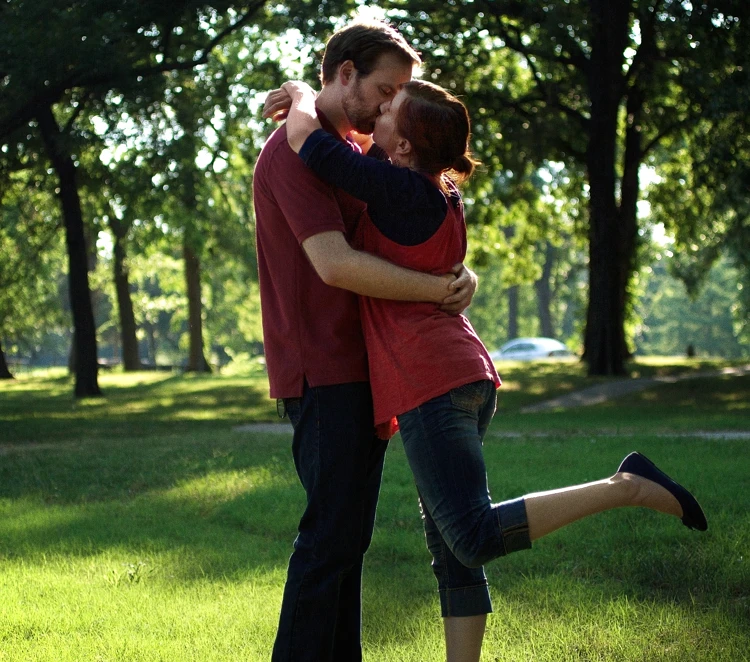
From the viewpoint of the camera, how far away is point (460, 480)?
3119 millimetres

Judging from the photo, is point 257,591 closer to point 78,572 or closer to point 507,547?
point 78,572

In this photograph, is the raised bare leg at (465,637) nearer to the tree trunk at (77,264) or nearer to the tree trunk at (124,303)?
the tree trunk at (77,264)

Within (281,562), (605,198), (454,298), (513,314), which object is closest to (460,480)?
(454,298)

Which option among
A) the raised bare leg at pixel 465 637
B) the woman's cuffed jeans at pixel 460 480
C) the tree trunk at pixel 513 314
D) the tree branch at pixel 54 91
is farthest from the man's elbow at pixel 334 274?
the tree trunk at pixel 513 314

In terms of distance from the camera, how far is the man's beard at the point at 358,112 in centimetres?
332

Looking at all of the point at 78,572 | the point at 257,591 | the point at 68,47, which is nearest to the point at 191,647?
the point at 257,591

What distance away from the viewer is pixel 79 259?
Answer: 21391 mm

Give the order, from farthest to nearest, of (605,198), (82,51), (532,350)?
1. (532,350)
2. (605,198)
3. (82,51)

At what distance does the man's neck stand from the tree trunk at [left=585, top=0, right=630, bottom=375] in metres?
19.1

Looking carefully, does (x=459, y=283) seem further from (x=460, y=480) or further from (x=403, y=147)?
(x=460, y=480)

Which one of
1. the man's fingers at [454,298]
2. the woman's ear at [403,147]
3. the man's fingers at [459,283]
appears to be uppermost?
the woman's ear at [403,147]

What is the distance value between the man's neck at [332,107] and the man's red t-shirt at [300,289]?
5cm

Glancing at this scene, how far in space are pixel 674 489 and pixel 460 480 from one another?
717 millimetres

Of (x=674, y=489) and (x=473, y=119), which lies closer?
(x=674, y=489)
